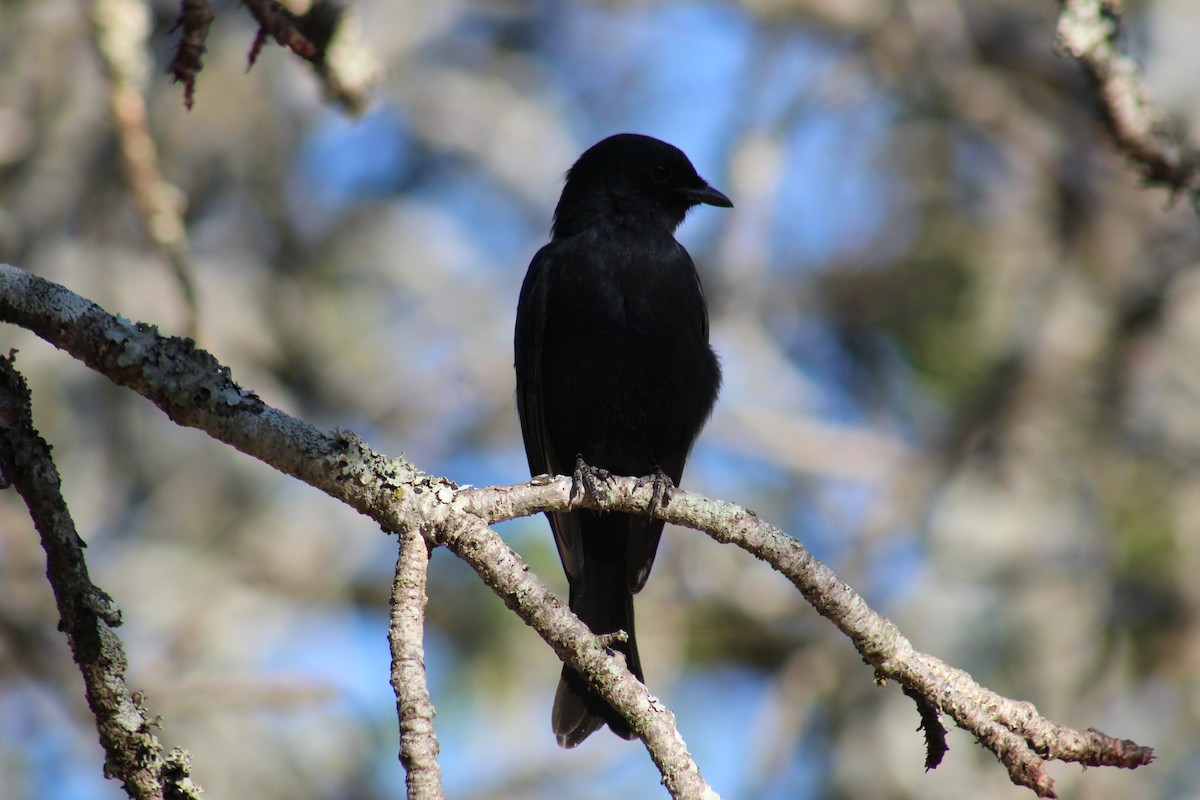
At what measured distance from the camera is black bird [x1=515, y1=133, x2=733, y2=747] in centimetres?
455

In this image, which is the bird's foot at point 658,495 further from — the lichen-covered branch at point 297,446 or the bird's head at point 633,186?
the bird's head at point 633,186

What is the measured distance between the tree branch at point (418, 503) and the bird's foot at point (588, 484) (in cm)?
49

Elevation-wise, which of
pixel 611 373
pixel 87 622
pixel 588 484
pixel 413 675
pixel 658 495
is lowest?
pixel 413 675

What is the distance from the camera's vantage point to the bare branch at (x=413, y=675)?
190 cm

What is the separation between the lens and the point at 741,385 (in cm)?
814

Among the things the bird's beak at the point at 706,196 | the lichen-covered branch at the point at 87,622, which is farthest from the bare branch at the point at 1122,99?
the lichen-covered branch at the point at 87,622

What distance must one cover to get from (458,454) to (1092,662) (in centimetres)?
417

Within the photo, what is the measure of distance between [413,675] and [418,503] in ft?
1.33

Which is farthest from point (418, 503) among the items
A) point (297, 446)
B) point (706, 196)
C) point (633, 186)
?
point (706, 196)

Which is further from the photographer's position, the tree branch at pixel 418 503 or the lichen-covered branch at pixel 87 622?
the tree branch at pixel 418 503

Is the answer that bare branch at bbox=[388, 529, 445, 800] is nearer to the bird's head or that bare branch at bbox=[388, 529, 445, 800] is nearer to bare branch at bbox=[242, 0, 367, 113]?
bare branch at bbox=[242, 0, 367, 113]

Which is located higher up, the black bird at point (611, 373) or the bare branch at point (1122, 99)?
the black bird at point (611, 373)

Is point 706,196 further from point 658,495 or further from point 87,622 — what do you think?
point 87,622

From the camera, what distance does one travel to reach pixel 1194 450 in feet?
24.9
